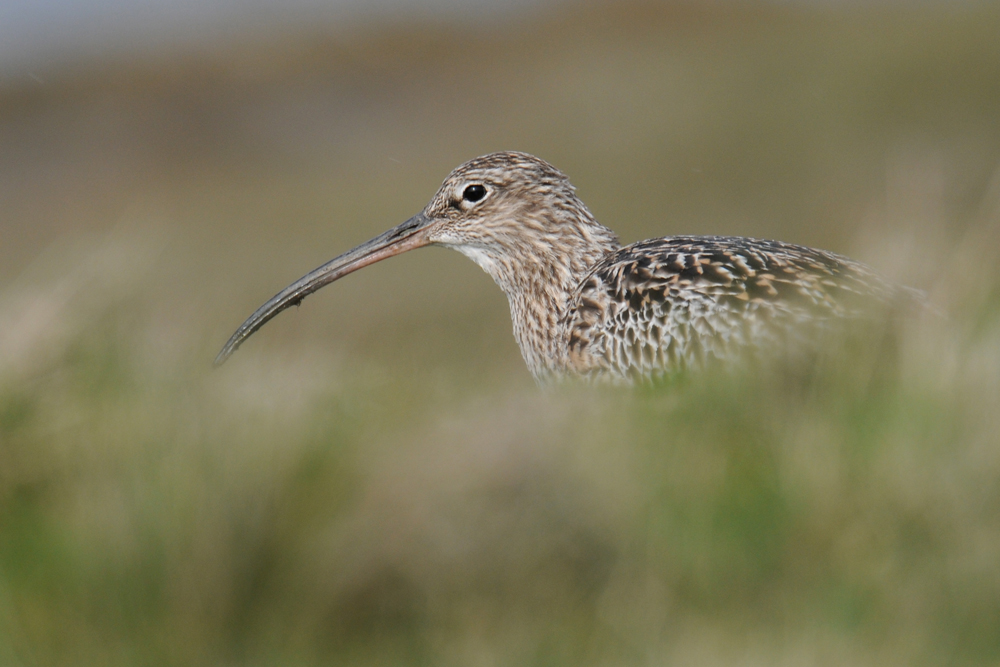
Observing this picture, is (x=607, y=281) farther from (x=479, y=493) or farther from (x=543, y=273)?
(x=479, y=493)

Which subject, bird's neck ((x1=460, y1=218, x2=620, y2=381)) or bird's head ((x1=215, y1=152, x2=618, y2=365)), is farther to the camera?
bird's head ((x1=215, y1=152, x2=618, y2=365))

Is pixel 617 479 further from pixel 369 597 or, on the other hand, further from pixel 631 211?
pixel 631 211

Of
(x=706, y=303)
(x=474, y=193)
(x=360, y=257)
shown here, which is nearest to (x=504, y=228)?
(x=474, y=193)

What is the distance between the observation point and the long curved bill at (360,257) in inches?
275

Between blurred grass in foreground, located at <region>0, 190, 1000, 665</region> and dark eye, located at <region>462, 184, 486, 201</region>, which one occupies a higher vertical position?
dark eye, located at <region>462, 184, 486, 201</region>

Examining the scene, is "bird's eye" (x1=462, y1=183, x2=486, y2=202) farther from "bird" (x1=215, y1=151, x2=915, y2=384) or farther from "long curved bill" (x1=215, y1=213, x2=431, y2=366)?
"long curved bill" (x1=215, y1=213, x2=431, y2=366)

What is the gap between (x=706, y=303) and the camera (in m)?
5.28

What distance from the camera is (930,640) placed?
117 inches

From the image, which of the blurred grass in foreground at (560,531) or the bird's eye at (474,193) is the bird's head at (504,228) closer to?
the bird's eye at (474,193)

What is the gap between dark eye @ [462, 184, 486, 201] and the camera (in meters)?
6.98

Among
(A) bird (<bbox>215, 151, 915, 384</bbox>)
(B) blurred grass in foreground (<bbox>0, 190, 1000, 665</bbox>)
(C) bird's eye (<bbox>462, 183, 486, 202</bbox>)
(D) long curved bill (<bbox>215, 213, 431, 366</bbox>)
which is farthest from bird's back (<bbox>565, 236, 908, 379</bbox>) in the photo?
(D) long curved bill (<bbox>215, 213, 431, 366</bbox>)

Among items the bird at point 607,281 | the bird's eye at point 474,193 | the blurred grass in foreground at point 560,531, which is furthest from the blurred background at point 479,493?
the bird's eye at point 474,193

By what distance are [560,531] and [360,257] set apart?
3.94 meters

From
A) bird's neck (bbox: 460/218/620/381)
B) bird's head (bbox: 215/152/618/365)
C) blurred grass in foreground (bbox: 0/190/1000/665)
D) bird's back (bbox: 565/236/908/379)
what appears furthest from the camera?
bird's head (bbox: 215/152/618/365)
